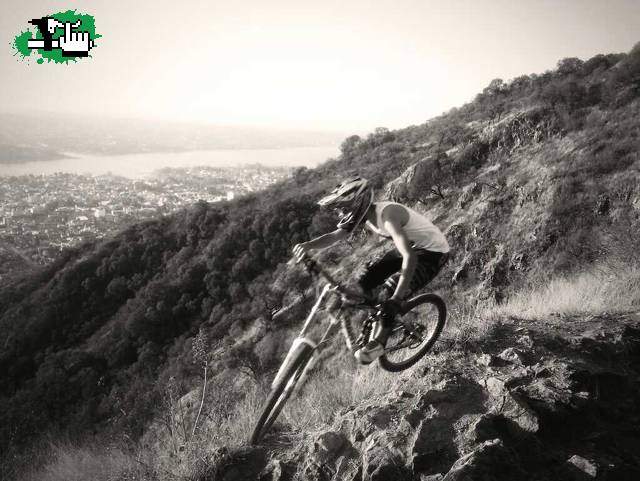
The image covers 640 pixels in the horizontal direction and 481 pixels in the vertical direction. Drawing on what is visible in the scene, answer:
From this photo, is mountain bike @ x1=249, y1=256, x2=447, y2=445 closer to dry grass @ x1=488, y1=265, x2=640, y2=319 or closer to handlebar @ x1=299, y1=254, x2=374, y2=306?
handlebar @ x1=299, y1=254, x2=374, y2=306

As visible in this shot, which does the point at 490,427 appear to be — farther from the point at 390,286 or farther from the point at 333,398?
the point at 333,398

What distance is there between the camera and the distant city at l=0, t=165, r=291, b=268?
4916 cm

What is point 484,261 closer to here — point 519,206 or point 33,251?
point 519,206

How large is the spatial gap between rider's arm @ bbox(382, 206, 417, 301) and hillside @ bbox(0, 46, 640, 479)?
1063 mm

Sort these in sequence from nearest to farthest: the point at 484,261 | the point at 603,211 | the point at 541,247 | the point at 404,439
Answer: the point at 404,439 < the point at 603,211 < the point at 541,247 < the point at 484,261

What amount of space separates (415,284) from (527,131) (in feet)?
86.2

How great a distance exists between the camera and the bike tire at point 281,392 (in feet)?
11.6

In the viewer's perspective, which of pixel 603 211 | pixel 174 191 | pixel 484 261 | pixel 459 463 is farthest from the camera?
pixel 174 191

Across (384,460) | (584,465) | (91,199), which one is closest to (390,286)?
(384,460)

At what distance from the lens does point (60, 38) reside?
27109 millimetres

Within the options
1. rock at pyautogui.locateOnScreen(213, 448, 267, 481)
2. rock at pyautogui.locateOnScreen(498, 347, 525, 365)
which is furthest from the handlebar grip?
rock at pyautogui.locateOnScreen(498, 347, 525, 365)

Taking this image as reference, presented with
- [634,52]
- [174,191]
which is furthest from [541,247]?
[174,191]

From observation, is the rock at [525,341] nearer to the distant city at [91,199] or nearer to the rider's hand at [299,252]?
the rider's hand at [299,252]

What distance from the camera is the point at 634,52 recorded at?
86.9 feet
